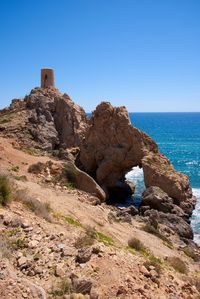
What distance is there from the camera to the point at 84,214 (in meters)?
18.4

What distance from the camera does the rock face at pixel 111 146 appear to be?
118ft

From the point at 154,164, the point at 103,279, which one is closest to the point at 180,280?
the point at 103,279

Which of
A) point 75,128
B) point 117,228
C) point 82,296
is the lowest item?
point 117,228

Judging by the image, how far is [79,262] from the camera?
10.2 m

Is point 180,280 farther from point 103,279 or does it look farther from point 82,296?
point 82,296

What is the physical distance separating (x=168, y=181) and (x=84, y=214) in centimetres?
1561

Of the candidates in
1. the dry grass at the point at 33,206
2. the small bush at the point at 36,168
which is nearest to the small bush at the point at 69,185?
the small bush at the point at 36,168

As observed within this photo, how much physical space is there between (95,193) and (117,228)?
27.0ft

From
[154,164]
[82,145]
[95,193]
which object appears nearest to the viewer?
[95,193]

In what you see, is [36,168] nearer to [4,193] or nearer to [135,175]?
[4,193]

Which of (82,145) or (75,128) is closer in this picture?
(82,145)

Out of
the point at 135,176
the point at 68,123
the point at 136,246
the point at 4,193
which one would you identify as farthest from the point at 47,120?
the point at 4,193

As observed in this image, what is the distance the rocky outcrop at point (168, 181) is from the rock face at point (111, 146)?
4.85 feet

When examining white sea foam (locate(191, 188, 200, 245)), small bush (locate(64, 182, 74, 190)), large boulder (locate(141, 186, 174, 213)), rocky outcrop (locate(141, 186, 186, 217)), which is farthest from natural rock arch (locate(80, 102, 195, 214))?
small bush (locate(64, 182, 74, 190))
